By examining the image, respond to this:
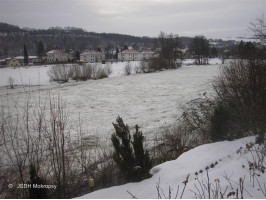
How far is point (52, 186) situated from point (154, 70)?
4032cm

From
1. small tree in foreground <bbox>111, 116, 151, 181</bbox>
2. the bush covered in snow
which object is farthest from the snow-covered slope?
the bush covered in snow

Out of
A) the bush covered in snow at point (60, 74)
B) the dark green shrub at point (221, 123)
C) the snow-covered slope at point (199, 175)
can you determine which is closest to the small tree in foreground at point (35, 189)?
the snow-covered slope at point (199, 175)

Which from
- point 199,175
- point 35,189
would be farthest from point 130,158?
point 35,189

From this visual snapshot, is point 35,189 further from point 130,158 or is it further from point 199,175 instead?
point 199,175

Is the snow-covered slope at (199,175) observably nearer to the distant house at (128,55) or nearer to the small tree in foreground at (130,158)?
the small tree in foreground at (130,158)

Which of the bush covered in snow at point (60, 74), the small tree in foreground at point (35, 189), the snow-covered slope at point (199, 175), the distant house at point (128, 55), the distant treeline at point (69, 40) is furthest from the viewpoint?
the distant house at point (128, 55)

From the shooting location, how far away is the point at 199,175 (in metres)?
4.13

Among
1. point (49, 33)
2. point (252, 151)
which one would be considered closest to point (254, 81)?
point (252, 151)

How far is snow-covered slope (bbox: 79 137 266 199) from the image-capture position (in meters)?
3.63

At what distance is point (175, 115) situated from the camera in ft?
38.0

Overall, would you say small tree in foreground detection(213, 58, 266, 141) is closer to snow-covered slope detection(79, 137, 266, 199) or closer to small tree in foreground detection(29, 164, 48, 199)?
snow-covered slope detection(79, 137, 266, 199)

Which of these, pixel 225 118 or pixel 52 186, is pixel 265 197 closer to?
pixel 225 118

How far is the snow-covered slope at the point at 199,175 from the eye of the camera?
363 centimetres

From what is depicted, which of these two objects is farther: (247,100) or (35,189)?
(247,100)
